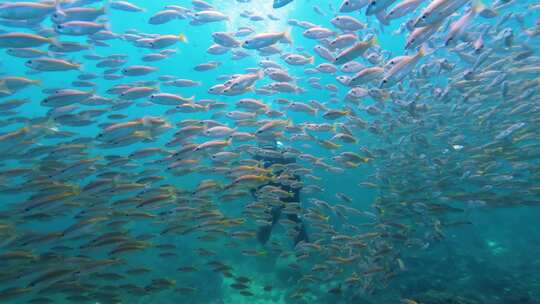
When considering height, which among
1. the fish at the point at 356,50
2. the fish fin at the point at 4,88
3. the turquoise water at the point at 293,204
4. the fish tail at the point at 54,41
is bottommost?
the turquoise water at the point at 293,204

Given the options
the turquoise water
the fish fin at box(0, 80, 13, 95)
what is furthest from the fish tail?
the fish fin at box(0, 80, 13, 95)

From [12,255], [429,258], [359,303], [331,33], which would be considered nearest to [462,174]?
[429,258]

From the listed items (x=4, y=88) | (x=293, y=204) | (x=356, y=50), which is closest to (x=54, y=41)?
(x=4, y=88)

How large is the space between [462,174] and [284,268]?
724cm

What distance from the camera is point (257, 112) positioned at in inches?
366

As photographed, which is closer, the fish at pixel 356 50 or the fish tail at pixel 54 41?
the fish at pixel 356 50

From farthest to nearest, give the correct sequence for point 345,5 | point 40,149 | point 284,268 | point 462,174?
1. point 284,268
2. point 462,174
3. point 40,149
4. point 345,5

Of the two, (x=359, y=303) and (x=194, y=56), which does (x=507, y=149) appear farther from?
(x=194, y=56)

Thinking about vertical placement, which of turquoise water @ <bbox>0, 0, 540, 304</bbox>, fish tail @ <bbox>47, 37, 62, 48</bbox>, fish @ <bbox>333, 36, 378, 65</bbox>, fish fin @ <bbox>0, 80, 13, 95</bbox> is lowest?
turquoise water @ <bbox>0, 0, 540, 304</bbox>

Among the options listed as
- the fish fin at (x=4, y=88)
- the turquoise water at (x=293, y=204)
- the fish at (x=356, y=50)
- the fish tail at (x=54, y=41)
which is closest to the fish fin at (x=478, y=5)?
the turquoise water at (x=293, y=204)

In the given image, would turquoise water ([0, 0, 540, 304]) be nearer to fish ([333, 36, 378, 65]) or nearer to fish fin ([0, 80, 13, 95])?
fish fin ([0, 80, 13, 95])

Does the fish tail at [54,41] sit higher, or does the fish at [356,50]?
the fish tail at [54,41]

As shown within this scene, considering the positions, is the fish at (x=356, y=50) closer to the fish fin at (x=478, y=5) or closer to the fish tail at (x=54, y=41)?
the fish fin at (x=478, y=5)

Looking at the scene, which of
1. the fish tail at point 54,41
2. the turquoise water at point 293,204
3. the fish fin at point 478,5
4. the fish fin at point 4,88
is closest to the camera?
the fish fin at point 478,5
